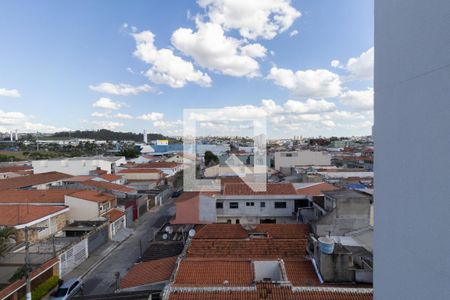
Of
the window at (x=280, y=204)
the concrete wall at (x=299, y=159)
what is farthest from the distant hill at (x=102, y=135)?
the window at (x=280, y=204)

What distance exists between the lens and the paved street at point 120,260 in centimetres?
1323

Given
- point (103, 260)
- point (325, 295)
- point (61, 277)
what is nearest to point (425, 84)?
point (325, 295)

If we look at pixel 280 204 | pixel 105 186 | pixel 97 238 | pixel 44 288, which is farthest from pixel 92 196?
pixel 280 204

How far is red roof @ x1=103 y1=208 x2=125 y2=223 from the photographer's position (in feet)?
63.9

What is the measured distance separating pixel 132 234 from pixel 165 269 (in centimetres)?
1054

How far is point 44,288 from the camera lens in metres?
12.0

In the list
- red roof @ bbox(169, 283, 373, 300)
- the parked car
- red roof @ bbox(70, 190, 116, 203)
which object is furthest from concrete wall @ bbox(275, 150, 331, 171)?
red roof @ bbox(169, 283, 373, 300)

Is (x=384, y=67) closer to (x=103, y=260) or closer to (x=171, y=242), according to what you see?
(x=171, y=242)

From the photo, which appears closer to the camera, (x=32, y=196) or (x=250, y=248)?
(x=250, y=248)

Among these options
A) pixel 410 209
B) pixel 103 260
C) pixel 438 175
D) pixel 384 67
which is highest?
Result: pixel 384 67

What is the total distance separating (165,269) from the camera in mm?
10844

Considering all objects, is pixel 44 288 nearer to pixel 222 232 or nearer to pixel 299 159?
pixel 222 232

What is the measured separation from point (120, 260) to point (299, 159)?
3295 cm

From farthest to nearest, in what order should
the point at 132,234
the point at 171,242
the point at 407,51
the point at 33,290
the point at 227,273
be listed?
1. the point at 132,234
2. the point at 171,242
3. the point at 33,290
4. the point at 227,273
5. the point at 407,51
